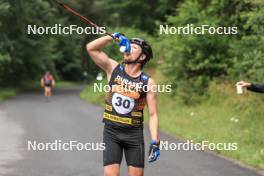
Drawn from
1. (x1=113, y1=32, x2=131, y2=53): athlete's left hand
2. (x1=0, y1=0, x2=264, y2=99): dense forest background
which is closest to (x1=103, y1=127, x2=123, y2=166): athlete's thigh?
(x1=113, y1=32, x2=131, y2=53): athlete's left hand

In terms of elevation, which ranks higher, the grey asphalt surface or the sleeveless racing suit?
the sleeveless racing suit

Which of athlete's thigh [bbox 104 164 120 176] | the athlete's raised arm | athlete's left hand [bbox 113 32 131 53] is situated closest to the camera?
athlete's left hand [bbox 113 32 131 53]

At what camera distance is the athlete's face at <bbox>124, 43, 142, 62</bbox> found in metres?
6.26

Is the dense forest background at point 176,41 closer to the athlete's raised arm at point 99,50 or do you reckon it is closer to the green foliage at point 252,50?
the green foliage at point 252,50

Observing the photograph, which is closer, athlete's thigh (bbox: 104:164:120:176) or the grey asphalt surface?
athlete's thigh (bbox: 104:164:120:176)

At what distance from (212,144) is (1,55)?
23.5 m

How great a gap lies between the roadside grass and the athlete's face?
5.25 metres

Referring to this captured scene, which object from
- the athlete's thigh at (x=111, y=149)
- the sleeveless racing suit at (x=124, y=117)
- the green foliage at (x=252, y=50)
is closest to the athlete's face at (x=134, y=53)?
the sleeveless racing suit at (x=124, y=117)

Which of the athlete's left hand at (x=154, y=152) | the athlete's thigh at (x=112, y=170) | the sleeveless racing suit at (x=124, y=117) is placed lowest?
the athlete's thigh at (x=112, y=170)

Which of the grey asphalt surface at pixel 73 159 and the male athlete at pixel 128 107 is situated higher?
the male athlete at pixel 128 107

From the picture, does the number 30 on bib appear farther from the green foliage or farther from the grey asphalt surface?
the green foliage

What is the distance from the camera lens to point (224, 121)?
17.6 m

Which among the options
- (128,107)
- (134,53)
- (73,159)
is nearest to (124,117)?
(128,107)

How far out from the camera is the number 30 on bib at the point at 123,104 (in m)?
6.25
